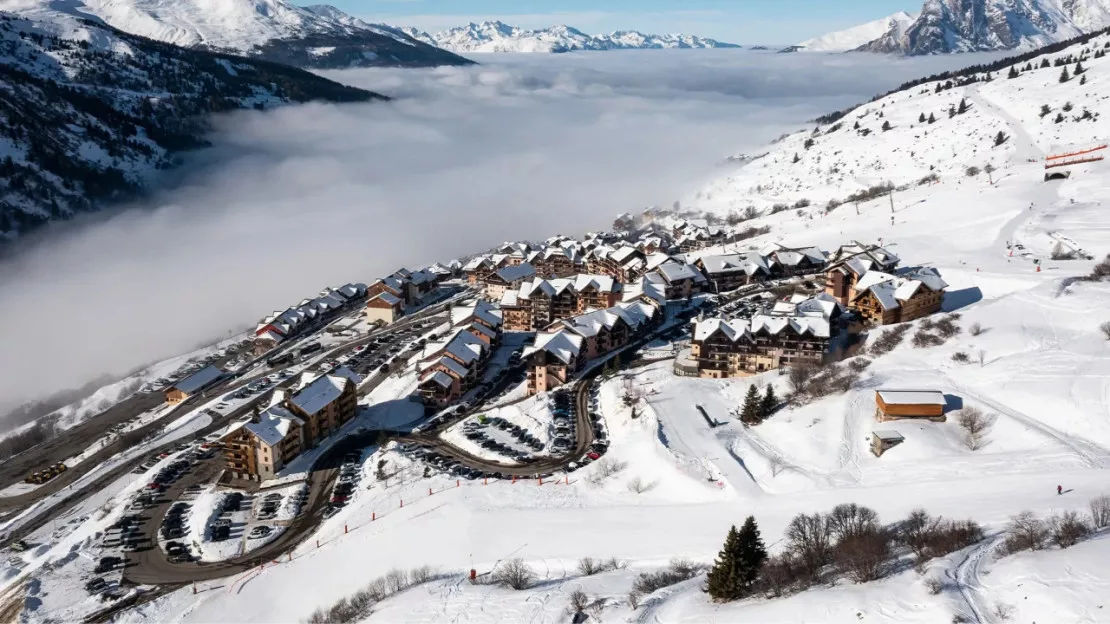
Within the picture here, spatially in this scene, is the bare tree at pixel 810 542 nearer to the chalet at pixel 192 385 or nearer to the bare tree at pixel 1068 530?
the bare tree at pixel 1068 530

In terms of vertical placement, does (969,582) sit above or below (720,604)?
above

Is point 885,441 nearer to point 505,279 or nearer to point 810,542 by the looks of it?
point 810,542

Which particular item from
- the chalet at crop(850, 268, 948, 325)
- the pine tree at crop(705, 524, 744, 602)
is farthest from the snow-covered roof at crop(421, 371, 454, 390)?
the pine tree at crop(705, 524, 744, 602)

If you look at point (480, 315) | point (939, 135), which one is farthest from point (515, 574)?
point (939, 135)

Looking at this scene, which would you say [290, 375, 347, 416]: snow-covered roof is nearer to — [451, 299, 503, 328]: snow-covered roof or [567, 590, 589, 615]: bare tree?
[451, 299, 503, 328]: snow-covered roof

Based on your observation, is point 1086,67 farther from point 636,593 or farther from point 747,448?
point 636,593

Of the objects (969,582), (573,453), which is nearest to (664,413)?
(573,453)
